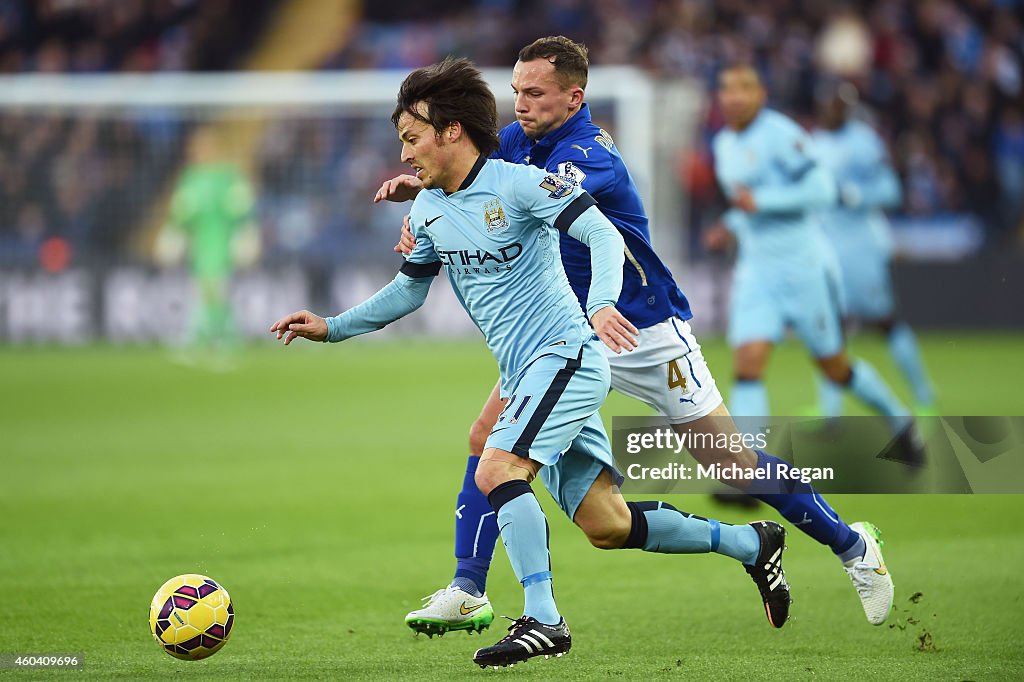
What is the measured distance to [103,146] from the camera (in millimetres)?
22141

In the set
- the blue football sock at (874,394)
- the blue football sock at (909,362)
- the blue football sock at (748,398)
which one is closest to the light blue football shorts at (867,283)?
the blue football sock at (909,362)

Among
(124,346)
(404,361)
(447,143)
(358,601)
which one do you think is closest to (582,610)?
(358,601)

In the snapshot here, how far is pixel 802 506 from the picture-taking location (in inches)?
235

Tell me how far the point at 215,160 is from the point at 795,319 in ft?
39.0

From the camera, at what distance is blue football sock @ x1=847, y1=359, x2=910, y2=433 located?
9.73 meters

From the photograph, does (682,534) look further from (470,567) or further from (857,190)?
(857,190)

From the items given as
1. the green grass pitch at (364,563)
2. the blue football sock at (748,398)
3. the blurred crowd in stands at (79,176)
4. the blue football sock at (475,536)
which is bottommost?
the green grass pitch at (364,563)

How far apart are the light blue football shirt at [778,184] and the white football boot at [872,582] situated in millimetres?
3779

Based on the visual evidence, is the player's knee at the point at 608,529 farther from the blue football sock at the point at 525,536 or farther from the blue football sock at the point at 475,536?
the blue football sock at the point at 475,536

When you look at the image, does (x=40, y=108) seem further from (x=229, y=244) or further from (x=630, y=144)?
(x=630, y=144)

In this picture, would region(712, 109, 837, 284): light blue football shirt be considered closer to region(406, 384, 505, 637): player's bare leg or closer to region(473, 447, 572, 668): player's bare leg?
region(406, 384, 505, 637): player's bare leg

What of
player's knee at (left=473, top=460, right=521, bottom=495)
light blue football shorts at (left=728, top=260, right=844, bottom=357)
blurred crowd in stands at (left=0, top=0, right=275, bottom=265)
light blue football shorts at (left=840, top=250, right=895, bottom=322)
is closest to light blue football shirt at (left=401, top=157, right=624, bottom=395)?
player's knee at (left=473, top=460, right=521, bottom=495)

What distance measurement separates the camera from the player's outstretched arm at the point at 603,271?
194 inches

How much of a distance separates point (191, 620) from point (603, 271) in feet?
6.10
